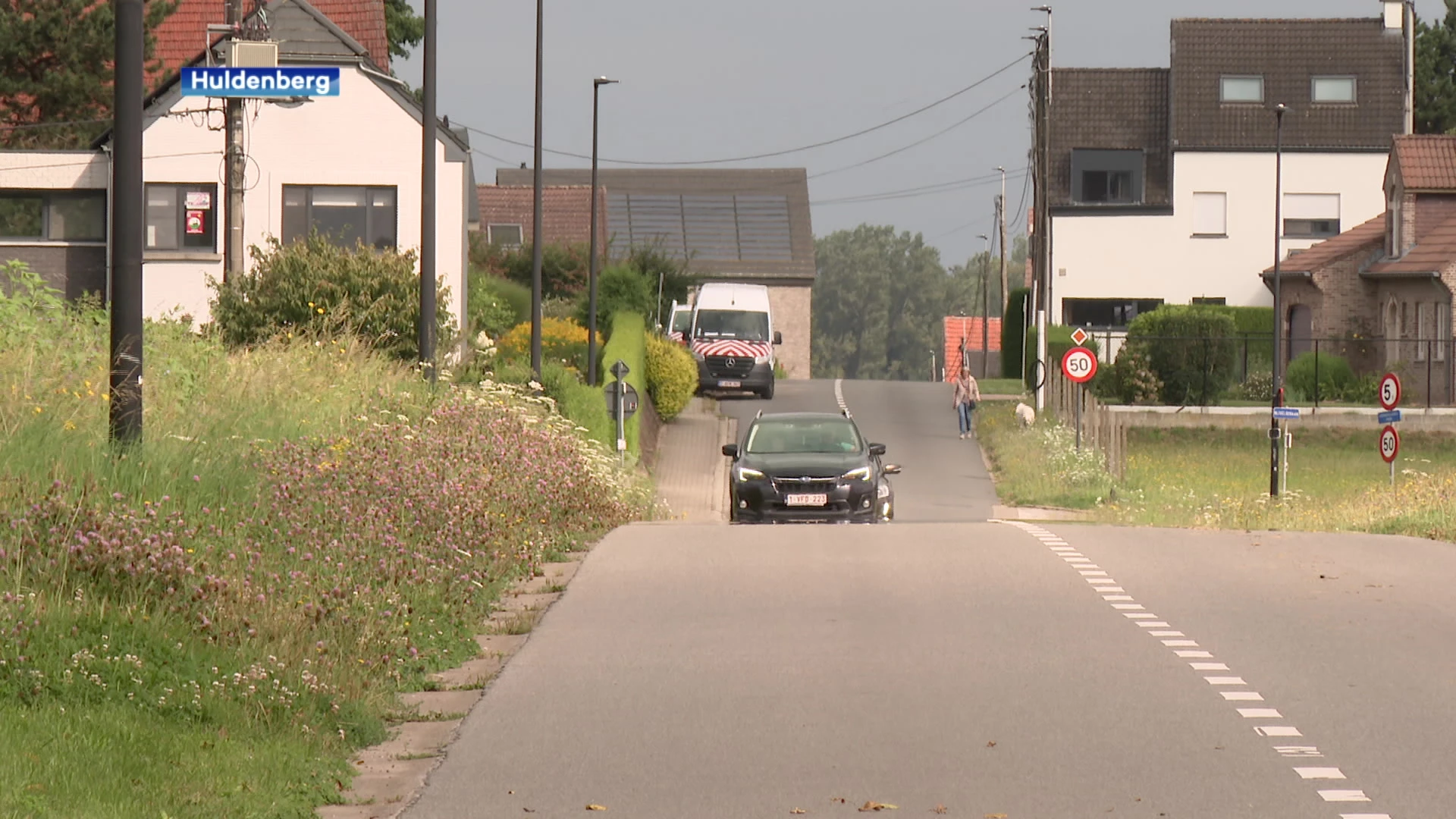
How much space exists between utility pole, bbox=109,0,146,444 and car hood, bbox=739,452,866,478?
12.8 metres

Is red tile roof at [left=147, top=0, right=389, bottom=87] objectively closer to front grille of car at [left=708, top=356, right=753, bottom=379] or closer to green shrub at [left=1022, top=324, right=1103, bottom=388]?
front grille of car at [left=708, top=356, right=753, bottom=379]

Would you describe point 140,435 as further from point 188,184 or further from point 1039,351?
point 1039,351

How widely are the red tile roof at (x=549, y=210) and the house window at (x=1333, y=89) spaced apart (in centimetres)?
3040

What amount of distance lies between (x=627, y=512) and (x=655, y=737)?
13.9 m

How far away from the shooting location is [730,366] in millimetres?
51969

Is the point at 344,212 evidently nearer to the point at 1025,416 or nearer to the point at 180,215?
the point at 180,215

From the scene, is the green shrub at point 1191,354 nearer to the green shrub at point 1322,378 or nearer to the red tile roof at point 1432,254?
the green shrub at point 1322,378

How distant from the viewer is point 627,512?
22.7 m

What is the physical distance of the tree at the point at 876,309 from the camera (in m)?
162

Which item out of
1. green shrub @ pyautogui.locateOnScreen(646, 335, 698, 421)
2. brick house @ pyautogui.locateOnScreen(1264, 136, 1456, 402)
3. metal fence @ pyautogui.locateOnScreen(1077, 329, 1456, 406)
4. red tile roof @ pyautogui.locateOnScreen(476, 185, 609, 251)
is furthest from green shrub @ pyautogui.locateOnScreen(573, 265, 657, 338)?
red tile roof @ pyautogui.locateOnScreen(476, 185, 609, 251)

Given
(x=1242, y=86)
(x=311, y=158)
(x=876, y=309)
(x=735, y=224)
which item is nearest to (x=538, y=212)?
(x=311, y=158)

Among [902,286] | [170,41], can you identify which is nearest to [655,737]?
[170,41]

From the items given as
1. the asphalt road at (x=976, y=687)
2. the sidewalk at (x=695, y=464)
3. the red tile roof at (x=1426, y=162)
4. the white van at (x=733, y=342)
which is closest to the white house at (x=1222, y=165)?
the red tile roof at (x=1426, y=162)

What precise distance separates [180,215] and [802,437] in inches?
958
